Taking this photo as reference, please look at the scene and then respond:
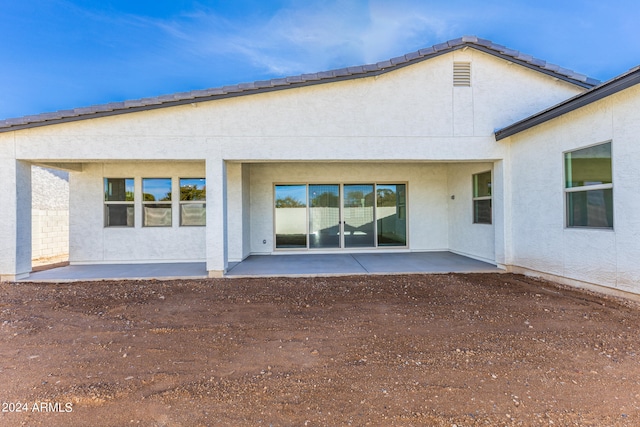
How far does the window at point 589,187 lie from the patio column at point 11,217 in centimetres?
1148

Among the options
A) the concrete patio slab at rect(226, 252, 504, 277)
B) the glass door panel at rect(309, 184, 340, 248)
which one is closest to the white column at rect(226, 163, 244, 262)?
the concrete patio slab at rect(226, 252, 504, 277)

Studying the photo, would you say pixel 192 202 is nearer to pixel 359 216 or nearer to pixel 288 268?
pixel 288 268

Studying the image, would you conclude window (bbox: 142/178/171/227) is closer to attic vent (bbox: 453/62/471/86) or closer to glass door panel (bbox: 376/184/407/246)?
glass door panel (bbox: 376/184/407/246)

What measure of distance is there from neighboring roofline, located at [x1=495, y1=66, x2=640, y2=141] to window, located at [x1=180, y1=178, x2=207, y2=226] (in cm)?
814

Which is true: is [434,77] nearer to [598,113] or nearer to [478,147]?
[478,147]

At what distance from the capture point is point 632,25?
1788 centimetres

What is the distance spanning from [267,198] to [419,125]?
5.40 metres

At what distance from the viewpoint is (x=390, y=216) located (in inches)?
424

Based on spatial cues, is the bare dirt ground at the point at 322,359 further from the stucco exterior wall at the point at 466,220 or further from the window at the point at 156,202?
the window at the point at 156,202

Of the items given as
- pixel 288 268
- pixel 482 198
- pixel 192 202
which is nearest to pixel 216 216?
pixel 288 268

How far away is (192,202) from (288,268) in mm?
3727

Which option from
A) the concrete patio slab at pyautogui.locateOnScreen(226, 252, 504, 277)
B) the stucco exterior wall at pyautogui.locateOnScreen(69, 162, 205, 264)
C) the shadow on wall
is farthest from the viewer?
the shadow on wall

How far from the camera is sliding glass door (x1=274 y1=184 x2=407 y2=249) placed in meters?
10.5

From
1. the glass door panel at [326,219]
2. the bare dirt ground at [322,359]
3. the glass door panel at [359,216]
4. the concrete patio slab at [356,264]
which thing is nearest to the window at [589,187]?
the bare dirt ground at [322,359]
